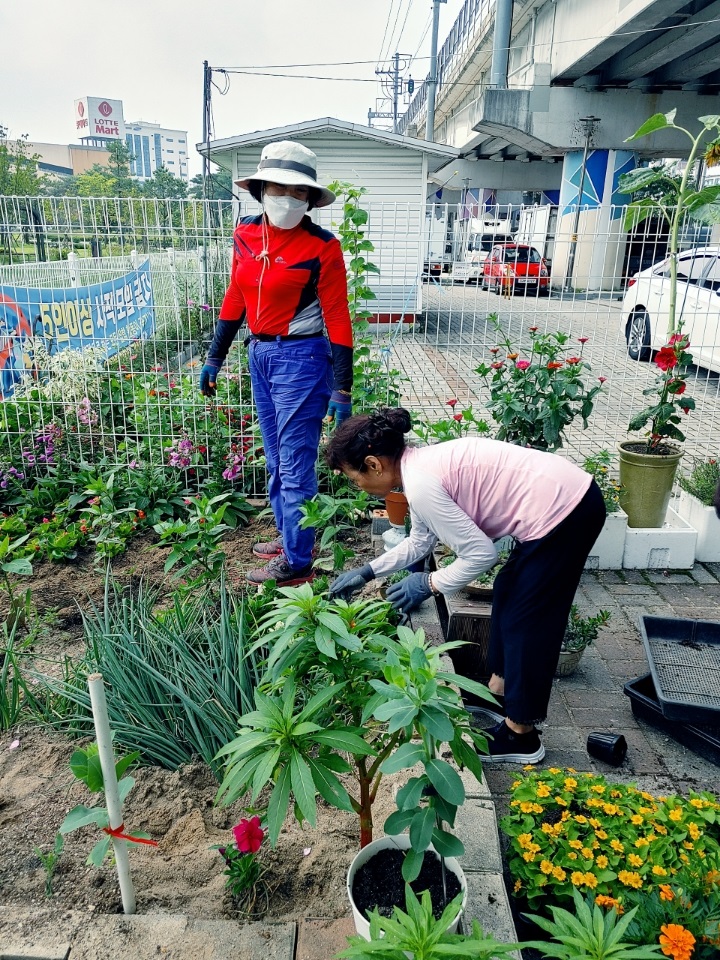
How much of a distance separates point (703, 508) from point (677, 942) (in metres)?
3.49

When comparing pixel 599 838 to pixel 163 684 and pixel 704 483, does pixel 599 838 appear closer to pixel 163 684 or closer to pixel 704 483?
pixel 163 684

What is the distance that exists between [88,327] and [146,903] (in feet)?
15.6

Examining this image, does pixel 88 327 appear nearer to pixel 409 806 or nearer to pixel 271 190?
pixel 271 190

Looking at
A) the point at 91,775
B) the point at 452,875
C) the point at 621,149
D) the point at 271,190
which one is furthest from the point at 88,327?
the point at 621,149

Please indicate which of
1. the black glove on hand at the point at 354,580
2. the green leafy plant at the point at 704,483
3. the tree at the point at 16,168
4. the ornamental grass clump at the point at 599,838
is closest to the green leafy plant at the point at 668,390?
the green leafy plant at the point at 704,483

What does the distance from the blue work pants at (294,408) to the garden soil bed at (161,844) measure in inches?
62.3

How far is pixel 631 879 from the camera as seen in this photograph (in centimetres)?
182

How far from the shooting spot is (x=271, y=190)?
3535mm

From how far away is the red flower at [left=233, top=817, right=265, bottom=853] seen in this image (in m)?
1.82

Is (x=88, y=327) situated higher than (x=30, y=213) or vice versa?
(x=30, y=213)

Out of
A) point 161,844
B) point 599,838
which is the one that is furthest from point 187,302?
point 599,838

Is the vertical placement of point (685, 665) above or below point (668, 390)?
below

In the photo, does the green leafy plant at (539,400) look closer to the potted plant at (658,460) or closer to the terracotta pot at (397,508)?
the potted plant at (658,460)

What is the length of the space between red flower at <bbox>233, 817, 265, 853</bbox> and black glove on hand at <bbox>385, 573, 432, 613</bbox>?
976mm
